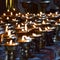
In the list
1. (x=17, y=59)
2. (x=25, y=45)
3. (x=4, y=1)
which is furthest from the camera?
(x=4, y=1)

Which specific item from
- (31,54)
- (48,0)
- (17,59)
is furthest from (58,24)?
(48,0)

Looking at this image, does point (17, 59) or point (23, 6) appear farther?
point (23, 6)

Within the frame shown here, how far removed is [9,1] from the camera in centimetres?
1658

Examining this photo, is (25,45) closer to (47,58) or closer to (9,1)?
(47,58)

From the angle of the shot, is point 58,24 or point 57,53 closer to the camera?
point 57,53

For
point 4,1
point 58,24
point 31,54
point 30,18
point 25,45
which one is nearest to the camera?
point 25,45

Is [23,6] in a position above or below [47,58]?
above

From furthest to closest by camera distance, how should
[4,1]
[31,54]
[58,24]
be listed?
1. [4,1]
2. [58,24]
3. [31,54]

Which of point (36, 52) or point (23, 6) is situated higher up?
point (23, 6)

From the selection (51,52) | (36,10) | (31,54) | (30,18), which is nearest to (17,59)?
(31,54)

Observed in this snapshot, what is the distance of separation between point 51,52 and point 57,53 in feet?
0.62

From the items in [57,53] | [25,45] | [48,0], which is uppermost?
[48,0]

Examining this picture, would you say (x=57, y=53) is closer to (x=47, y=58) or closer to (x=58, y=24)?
(x=47, y=58)

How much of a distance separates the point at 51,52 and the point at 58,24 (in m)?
1.81
